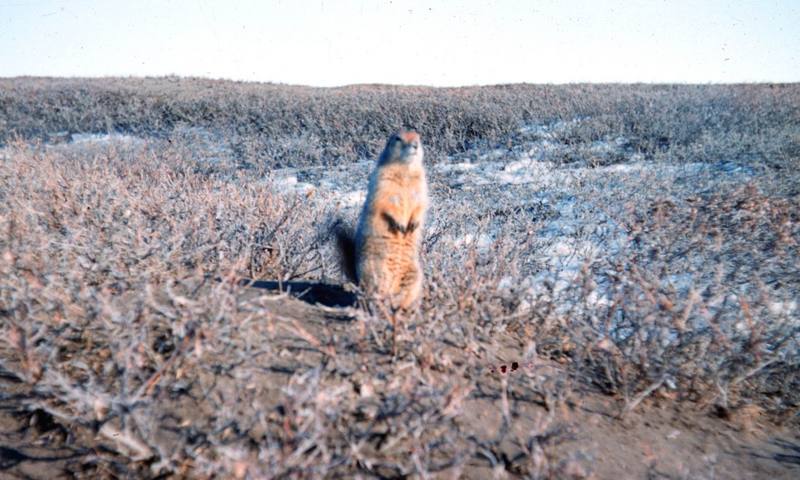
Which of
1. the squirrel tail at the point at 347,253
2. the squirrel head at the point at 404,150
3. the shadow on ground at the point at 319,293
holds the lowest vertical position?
the shadow on ground at the point at 319,293

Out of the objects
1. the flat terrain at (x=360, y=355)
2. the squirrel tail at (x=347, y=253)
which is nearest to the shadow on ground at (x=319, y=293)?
the flat terrain at (x=360, y=355)

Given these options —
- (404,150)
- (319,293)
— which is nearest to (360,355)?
(319,293)

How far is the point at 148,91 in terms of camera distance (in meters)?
23.6

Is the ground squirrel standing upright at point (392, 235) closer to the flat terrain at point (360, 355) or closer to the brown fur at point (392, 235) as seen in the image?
the brown fur at point (392, 235)

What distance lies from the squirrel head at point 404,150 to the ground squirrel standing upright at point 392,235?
28 millimetres

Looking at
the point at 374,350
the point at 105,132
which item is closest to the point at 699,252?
the point at 374,350

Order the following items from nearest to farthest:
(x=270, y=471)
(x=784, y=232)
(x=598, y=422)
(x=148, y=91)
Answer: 1. (x=270, y=471)
2. (x=598, y=422)
3. (x=784, y=232)
4. (x=148, y=91)

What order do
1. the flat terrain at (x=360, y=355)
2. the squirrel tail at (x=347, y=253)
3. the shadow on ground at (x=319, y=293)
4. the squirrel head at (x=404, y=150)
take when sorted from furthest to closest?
the squirrel head at (x=404, y=150) < the squirrel tail at (x=347, y=253) < the shadow on ground at (x=319, y=293) < the flat terrain at (x=360, y=355)

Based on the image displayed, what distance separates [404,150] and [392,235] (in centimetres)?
82

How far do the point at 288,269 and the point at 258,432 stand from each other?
2.56m

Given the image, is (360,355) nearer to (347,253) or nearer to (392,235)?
(392,235)

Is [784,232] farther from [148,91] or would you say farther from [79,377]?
[148,91]

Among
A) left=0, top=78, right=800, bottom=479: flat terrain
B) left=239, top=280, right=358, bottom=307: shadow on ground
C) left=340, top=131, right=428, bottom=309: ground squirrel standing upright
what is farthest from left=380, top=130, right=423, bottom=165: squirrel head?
left=239, top=280, right=358, bottom=307: shadow on ground

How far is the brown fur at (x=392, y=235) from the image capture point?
3.58 m
